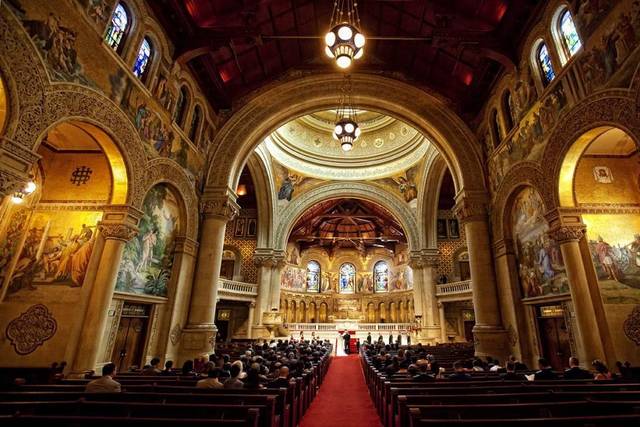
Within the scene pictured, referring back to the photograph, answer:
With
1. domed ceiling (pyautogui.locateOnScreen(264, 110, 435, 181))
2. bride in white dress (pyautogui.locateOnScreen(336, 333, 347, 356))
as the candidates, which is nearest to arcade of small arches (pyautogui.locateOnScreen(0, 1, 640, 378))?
domed ceiling (pyautogui.locateOnScreen(264, 110, 435, 181))

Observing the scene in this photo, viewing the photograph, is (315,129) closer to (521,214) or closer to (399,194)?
(399,194)

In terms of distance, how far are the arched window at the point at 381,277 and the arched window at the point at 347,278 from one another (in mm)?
2204

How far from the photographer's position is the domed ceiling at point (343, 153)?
22.5 m

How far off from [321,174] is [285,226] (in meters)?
4.86

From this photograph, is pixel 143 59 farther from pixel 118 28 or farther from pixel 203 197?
pixel 203 197

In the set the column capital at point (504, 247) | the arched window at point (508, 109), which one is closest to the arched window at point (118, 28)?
the arched window at point (508, 109)

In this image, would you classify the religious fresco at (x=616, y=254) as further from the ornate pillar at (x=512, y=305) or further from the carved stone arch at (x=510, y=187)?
the ornate pillar at (x=512, y=305)

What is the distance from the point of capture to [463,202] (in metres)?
12.2

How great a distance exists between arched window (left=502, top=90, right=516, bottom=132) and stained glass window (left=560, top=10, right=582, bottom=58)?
2610 millimetres

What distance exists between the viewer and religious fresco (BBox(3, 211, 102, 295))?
7836 mm

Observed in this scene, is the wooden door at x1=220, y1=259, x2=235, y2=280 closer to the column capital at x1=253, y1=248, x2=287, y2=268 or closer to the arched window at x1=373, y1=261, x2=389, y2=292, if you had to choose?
the column capital at x1=253, y1=248, x2=287, y2=268

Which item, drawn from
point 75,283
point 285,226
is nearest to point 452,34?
point 75,283

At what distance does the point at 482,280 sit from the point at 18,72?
1330cm

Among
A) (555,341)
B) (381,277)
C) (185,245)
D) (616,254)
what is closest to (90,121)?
(185,245)
